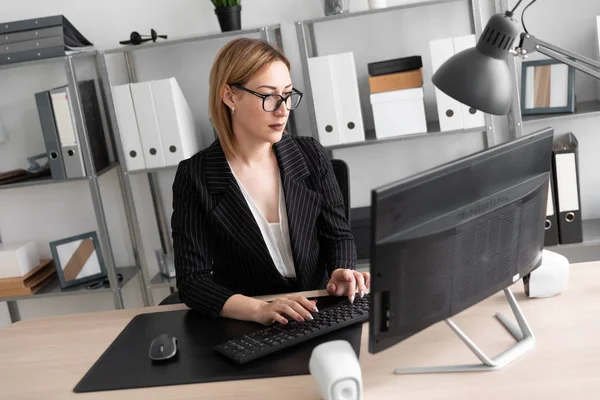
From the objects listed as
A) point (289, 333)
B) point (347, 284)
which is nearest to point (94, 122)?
point (347, 284)

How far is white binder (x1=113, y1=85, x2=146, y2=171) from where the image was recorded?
2842 mm

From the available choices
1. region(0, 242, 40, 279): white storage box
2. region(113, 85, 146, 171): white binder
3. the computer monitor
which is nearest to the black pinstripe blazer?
the computer monitor

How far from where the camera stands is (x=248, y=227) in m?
1.91

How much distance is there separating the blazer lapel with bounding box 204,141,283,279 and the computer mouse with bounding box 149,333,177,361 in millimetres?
430

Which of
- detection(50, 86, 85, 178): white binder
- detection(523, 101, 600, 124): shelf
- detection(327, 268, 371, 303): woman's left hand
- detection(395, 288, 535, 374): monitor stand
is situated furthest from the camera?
detection(50, 86, 85, 178): white binder

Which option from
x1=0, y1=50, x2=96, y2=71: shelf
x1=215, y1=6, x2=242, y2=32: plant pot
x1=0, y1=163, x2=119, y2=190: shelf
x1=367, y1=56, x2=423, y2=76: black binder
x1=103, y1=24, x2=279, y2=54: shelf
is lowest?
x1=0, y1=163, x2=119, y2=190: shelf

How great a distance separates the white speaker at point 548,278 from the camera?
61.5 inches

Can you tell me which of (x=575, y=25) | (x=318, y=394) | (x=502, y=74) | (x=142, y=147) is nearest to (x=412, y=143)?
(x=575, y=25)

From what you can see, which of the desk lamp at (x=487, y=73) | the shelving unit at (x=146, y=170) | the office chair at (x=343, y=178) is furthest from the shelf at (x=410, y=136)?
the desk lamp at (x=487, y=73)

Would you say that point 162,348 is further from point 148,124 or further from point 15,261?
point 15,261

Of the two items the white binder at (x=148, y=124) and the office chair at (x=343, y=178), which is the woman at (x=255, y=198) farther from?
the white binder at (x=148, y=124)

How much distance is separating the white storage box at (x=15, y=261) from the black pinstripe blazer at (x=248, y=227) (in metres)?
1.47

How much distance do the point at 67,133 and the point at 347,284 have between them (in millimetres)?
1694

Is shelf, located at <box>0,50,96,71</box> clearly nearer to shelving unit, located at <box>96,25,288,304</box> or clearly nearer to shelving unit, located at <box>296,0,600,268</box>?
shelving unit, located at <box>96,25,288,304</box>
